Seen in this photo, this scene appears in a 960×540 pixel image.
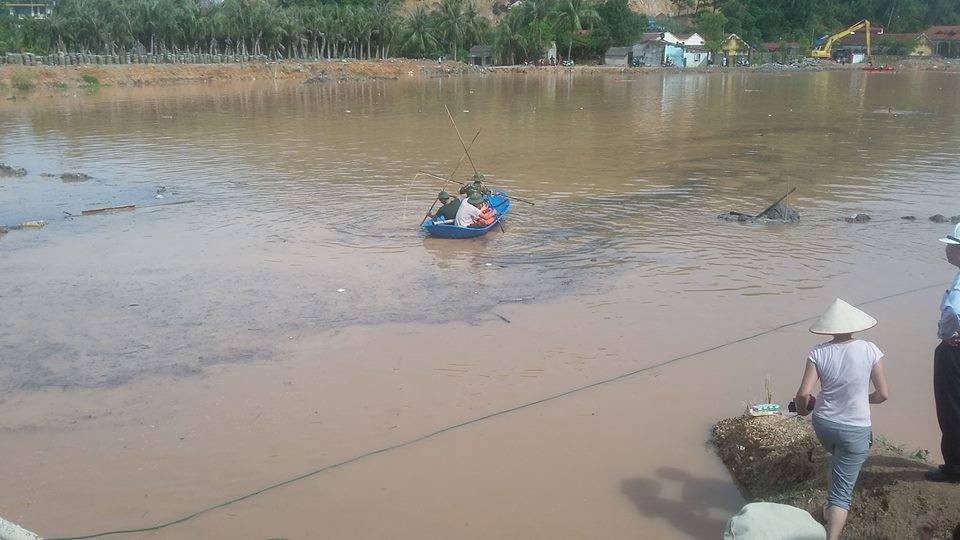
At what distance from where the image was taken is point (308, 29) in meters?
65.9

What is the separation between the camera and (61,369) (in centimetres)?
762

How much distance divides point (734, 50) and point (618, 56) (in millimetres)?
17889

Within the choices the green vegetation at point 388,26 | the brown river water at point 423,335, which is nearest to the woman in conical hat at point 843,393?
the brown river water at point 423,335

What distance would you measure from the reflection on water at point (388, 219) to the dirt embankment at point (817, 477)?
379 centimetres

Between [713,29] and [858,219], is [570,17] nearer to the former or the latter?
[713,29]

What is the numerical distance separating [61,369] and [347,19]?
213 feet

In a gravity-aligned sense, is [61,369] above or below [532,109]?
below

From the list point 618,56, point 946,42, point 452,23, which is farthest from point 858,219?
point 946,42

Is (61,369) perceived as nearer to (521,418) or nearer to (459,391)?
(459,391)

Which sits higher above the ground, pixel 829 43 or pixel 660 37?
pixel 660 37

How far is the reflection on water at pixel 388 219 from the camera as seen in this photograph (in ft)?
30.1

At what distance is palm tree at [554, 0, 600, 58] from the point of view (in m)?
78.5

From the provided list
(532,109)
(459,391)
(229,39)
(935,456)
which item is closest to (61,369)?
(459,391)

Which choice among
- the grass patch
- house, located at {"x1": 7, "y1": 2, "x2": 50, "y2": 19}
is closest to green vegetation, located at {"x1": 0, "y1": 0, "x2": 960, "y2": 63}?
the grass patch
